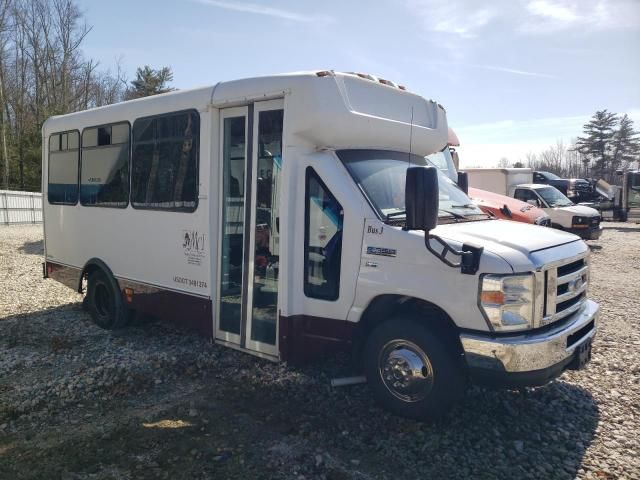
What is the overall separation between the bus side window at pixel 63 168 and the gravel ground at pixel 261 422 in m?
2.26

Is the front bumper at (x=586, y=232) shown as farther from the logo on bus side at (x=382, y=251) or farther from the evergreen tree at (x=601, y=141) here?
the evergreen tree at (x=601, y=141)

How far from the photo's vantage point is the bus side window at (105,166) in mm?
6324

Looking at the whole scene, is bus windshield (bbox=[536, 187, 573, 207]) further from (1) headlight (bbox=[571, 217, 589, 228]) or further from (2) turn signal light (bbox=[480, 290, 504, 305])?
(2) turn signal light (bbox=[480, 290, 504, 305])

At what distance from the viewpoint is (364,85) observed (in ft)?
15.6

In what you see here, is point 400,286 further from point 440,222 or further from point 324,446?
point 324,446

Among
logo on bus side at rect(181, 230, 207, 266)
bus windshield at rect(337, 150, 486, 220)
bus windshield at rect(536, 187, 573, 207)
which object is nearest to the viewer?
bus windshield at rect(337, 150, 486, 220)

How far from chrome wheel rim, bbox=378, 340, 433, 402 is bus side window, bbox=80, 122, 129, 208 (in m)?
4.03

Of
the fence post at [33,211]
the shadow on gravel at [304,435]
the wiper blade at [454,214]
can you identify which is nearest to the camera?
the shadow on gravel at [304,435]

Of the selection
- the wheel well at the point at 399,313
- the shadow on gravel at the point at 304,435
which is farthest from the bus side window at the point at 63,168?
the wheel well at the point at 399,313

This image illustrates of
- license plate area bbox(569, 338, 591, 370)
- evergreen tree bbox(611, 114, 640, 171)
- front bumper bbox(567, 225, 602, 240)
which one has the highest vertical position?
evergreen tree bbox(611, 114, 640, 171)

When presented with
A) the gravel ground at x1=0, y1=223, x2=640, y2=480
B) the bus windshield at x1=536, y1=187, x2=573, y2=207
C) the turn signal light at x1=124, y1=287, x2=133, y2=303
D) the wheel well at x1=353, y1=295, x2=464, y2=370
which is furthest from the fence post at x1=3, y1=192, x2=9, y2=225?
the wheel well at x1=353, y1=295, x2=464, y2=370

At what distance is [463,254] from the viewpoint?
356 cm

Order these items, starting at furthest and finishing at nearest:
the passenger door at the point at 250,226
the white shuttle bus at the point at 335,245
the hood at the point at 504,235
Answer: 1. the passenger door at the point at 250,226
2. the hood at the point at 504,235
3. the white shuttle bus at the point at 335,245

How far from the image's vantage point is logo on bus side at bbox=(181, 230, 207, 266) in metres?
5.30
